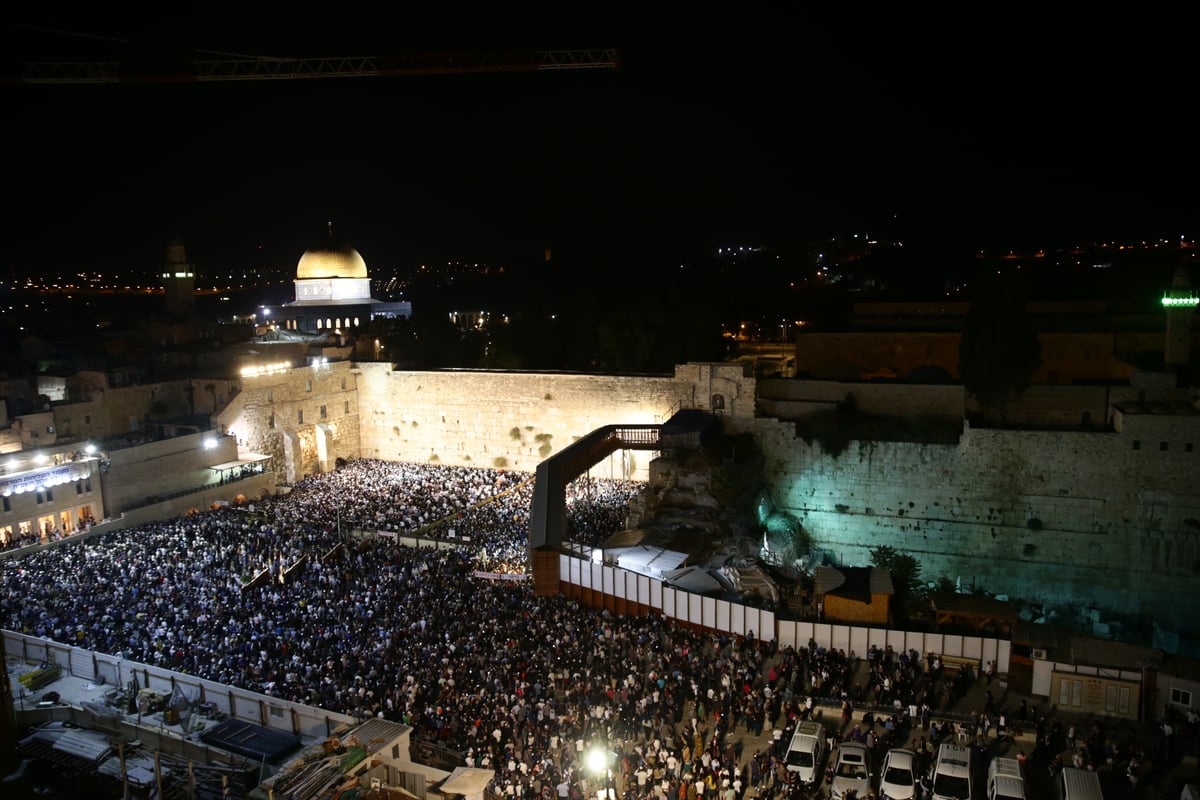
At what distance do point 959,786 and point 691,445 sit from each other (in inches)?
594

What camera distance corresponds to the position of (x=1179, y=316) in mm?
22547

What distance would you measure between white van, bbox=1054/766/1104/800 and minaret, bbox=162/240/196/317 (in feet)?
189

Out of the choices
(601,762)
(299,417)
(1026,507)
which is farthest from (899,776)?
(299,417)

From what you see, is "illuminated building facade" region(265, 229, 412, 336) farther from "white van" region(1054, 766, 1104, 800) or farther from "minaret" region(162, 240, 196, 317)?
"white van" region(1054, 766, 1104, 800)

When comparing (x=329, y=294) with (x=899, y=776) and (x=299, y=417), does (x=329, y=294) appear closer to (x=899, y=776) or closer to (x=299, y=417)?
(x=299, y=417)

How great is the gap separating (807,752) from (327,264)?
3872 cm

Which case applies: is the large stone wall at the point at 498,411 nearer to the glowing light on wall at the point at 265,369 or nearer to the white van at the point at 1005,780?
the glowing light on wall at the point at 265,369

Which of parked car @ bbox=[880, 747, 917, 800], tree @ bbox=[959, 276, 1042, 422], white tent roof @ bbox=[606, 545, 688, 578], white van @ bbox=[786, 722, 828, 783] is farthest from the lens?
tree @ bbox=[959, 276, 1042, 422]

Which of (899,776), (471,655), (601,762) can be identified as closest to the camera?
(899,776)

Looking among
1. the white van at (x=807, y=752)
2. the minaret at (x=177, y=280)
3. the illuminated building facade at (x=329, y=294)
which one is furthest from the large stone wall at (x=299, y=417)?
the minaret at (x=177, y=280)

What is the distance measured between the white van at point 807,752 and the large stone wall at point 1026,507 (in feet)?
44.3

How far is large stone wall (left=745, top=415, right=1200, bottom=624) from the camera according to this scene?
2158 centimetres

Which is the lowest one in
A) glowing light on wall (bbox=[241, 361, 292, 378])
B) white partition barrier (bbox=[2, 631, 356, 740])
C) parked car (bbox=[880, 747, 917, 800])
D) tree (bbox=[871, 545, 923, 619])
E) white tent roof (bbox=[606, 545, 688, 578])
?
tree (bbox=[871, 545, 923, 619])

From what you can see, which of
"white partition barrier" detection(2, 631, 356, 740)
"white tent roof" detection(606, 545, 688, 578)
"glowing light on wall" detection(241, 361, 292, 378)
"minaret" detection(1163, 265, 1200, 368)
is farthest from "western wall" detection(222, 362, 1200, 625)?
"white partition barrier" detection(2, 631, 356, 740)
